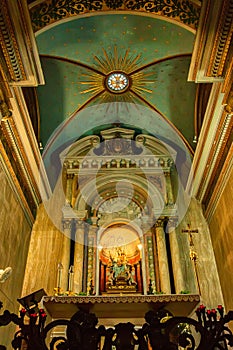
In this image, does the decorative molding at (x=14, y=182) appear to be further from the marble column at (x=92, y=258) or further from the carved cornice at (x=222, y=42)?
the carved cornice at (x=222, y=42)

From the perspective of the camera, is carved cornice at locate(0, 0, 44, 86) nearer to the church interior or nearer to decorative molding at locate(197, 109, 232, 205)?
the church interior

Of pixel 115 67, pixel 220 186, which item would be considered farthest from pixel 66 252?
pixel 115 67

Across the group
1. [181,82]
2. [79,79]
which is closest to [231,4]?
[181,82]

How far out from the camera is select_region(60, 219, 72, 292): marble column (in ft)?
26.8

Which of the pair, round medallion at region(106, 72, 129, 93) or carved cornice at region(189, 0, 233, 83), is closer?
carved cornice at region(189, 0, 233, 83)

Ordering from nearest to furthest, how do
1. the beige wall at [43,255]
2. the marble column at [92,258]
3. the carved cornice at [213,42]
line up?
the carved cornice at [213,42], the beige wall at [43,255], the marble column at [92,258]

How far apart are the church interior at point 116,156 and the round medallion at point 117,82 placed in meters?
0.04

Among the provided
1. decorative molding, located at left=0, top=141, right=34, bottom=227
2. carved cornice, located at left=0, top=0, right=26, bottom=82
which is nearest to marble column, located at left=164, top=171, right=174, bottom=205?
decorative molding, located at left=0, top=141, right=34, bottom=227

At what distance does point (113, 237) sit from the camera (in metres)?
9.98

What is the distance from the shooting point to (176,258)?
28.2 ft

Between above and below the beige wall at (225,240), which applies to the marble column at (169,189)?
above

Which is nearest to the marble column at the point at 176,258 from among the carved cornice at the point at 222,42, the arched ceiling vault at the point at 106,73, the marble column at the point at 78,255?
the arched ceiling vault at the point at 106,73

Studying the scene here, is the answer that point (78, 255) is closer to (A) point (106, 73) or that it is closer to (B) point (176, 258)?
(B) point (176, 258)

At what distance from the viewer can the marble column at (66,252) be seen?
321 inches
